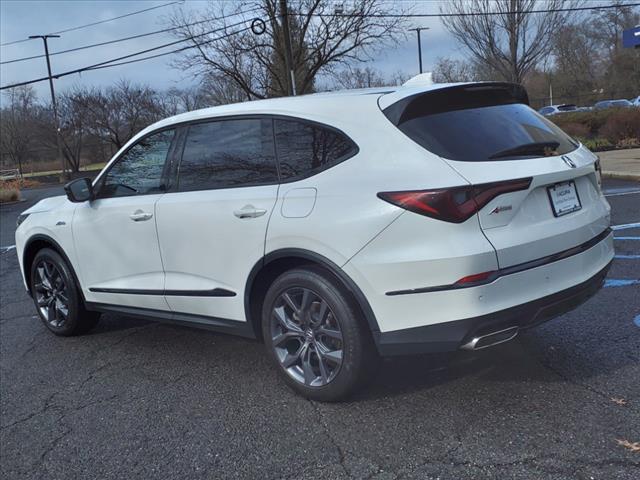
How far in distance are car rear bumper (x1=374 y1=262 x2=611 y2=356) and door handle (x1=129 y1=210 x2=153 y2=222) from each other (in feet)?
6.15

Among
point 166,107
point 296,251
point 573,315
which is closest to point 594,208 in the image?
point 573,315

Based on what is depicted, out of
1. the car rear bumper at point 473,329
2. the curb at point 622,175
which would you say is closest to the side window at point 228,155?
the car rear bumper at point 473,329

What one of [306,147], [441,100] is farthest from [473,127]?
[306,147]

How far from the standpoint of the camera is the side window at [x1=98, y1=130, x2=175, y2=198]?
405 cm

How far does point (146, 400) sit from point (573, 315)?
3.15 metres

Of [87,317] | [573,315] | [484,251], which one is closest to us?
[484,251]

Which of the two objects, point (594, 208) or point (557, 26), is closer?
point (594, 208)

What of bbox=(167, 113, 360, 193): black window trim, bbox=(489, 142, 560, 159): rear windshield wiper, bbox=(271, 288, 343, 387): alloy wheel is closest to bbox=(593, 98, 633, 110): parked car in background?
bbox=(489, 142, 560, 159): rear windshield wiper

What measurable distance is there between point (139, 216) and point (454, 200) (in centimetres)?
228

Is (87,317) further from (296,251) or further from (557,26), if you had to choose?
(557,26)

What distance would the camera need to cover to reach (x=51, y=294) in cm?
507

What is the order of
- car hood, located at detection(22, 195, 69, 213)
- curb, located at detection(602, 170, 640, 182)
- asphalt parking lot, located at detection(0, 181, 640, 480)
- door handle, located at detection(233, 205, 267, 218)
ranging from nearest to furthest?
asphalt parking lot, located at detection(0, 181, 640, 480)
door handle, located at detection(233, 205, 267, 218)
car hood, located at detection(22, 195, 69, 213)
curb, located at detection(602, 170, 640, 182)

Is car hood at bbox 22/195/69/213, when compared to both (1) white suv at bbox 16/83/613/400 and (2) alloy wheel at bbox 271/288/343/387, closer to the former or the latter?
(1) white suv at bbox 16/83/613/400

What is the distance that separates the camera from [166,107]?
51.8 m
